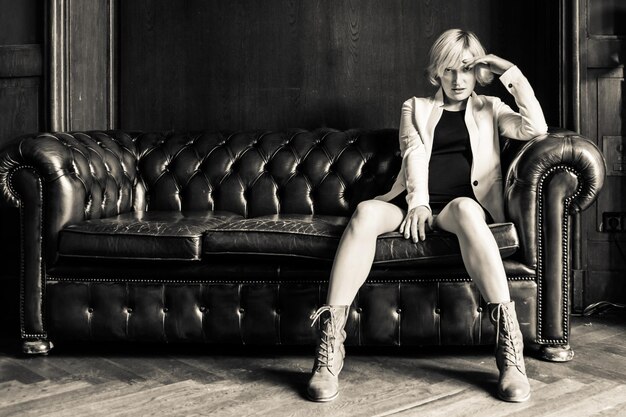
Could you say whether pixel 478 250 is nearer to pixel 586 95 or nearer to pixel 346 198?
pixel 346 198

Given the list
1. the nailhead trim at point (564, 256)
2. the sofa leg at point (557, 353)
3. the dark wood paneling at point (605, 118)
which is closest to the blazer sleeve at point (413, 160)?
the nailhead trim at point (564, 256)

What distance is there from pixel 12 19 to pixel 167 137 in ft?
3.40

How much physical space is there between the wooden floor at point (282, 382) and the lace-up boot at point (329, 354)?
0.05 metres

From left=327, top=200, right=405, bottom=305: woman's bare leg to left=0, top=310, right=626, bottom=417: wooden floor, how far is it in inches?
11.0

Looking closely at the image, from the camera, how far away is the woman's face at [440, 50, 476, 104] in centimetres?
243

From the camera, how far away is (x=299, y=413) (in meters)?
1.75

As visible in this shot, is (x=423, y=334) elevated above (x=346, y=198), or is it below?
below

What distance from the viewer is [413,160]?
2.40 meters

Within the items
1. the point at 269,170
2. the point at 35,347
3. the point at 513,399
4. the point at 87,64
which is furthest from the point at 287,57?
the point at 513,399

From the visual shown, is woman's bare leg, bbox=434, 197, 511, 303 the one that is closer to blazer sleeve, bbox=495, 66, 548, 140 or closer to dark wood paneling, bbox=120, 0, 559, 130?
blazer sleeve, bbox=495, 66, 548, 140

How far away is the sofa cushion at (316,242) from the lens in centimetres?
216

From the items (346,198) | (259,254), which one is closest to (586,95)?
(346,198)

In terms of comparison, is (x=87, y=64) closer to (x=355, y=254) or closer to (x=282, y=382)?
(x=355, y=254)

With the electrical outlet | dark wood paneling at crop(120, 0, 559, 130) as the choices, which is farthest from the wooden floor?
dark wood paneling at crop(120, 0, 559, 130)
